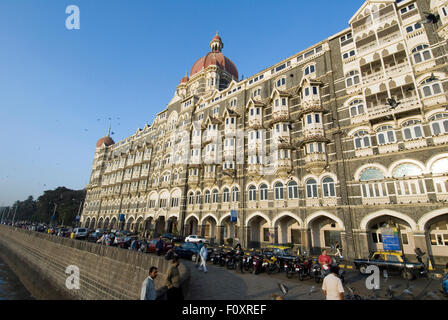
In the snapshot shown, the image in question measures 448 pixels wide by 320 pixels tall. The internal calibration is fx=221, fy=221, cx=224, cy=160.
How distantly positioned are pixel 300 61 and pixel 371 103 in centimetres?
1098

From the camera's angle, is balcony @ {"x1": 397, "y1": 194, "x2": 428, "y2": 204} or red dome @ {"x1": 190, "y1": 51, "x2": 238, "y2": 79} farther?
red dome @ {"x1": 190, "y1": 51, "x2": 238, "y2": 79}

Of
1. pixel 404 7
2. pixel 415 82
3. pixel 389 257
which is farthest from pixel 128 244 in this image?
pixel 404 7

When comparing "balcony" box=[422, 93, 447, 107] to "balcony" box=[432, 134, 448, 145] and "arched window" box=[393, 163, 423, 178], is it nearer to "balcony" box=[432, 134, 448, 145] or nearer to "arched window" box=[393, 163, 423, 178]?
"balcony" box=[432, 134, 448, 145]

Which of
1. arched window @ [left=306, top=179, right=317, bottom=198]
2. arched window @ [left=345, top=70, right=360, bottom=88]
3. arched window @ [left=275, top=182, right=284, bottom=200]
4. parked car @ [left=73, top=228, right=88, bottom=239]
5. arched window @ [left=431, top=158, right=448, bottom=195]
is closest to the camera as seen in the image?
arched window @ [left=431, top=158, right=448, bottom=195]

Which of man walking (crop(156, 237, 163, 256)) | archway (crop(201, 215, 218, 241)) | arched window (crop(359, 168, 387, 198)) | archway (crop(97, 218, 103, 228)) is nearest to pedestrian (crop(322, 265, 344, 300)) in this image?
man walking (crop(156, 237, 163, 256))

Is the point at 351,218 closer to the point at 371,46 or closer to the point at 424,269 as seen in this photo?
the point at 424,269

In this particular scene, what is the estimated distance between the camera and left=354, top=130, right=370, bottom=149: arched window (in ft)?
72.8

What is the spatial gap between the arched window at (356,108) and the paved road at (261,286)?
15547 millimetres

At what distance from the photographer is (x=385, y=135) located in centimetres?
2123

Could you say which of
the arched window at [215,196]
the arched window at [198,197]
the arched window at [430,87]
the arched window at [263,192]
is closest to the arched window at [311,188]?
the arched window at [263,192]

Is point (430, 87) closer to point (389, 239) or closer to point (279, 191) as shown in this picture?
point (389, 239)

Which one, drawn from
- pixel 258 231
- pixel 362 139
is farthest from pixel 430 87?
pixel 258 231

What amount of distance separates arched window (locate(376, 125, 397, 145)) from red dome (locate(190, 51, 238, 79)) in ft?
120

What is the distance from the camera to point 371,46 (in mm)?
24234
